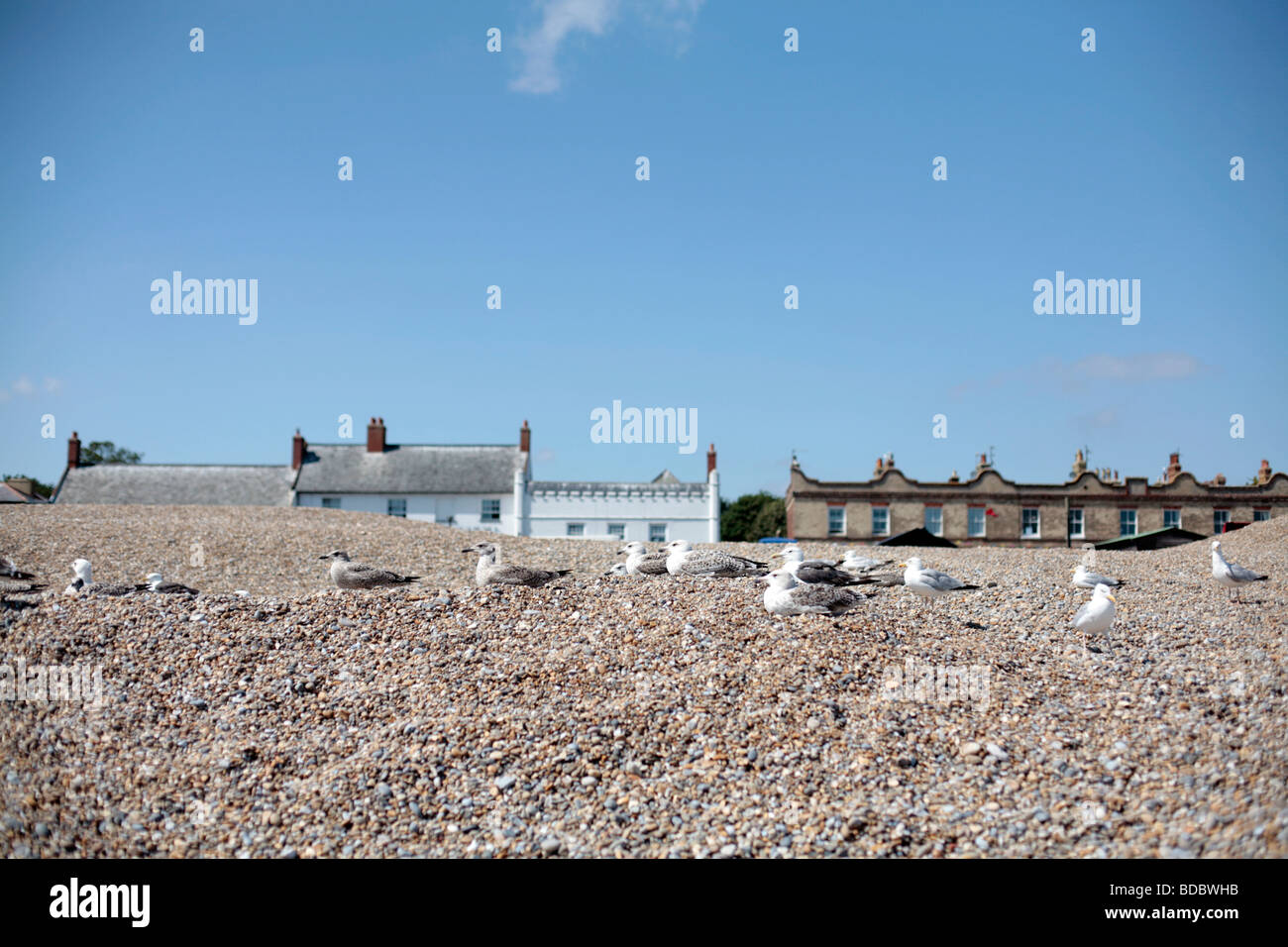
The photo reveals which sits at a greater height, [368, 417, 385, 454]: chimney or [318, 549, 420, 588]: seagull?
[368, 417, 385, 454]: chimney

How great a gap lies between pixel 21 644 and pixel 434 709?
218 inches

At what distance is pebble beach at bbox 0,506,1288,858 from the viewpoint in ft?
23.7

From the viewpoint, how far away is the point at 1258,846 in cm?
621

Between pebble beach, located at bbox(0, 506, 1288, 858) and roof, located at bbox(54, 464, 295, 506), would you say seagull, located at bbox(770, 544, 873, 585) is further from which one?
roof, located at bbox(54, 464, 295, 506)

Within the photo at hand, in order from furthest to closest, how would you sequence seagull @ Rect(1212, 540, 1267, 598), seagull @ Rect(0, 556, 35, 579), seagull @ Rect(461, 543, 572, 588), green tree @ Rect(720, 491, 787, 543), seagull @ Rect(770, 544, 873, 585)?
1. green tree @ Rect(720, 491, 787, 543)
2. seagull @ Rect(0, 556, 35, 579)
3. seagull @ Rect(1212, 540, 1267, 598)
4. seagull @ Rect(461, 543, 572, 588)
5. seagull @ Rect(770, 544, 873, 585)

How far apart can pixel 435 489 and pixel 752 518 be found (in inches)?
1279

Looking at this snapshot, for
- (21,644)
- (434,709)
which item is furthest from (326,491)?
(434,709)

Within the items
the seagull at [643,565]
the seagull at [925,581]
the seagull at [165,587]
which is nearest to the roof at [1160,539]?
A: the seagull at [925,581]

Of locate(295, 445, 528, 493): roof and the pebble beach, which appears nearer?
the pebble beach

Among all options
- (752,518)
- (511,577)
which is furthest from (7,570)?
(752,518)

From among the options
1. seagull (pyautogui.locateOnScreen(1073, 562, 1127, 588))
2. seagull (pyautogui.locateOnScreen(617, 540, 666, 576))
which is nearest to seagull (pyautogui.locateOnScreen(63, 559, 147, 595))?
seagull (pyautogui.locateOnScreen(617, 540, 666, 576))

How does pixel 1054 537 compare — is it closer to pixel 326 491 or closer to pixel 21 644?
pixel 326 491

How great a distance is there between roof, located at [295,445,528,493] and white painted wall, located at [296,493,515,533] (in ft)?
0.88

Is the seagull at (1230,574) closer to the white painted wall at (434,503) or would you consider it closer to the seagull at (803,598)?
the seagull at (803,598)
